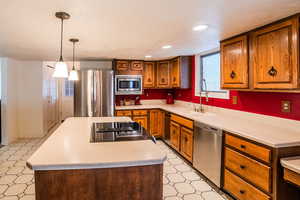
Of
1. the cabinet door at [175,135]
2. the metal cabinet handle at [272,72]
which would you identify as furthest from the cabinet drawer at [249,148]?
the cabinet door at [175,135]

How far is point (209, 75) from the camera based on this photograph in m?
4.07

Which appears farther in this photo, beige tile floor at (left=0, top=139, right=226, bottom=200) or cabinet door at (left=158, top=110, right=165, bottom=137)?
cabinet door at (left=158, top=110, right=165, bottom=137)

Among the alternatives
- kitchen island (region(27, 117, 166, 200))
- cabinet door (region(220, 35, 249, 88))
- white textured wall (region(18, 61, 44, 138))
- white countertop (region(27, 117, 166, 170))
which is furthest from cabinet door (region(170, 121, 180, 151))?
white textured wall (region(18, 61, 44, 138))

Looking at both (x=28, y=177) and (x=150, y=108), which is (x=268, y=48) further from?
(x=28, y=177)

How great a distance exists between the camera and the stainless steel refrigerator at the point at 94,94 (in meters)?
4.47

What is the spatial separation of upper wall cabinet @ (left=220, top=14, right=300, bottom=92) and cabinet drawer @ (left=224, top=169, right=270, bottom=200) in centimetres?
102

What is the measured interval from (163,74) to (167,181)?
2868mm

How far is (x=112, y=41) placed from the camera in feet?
9.87

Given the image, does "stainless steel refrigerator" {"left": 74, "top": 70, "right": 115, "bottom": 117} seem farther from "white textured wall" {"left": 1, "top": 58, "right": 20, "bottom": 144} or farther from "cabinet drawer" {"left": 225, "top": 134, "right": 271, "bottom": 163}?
"cabinet drawer" {"left": 225, "top": 134, "right": 271, "bottom": 163}

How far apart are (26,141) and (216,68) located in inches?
183

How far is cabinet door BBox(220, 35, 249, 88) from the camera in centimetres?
251

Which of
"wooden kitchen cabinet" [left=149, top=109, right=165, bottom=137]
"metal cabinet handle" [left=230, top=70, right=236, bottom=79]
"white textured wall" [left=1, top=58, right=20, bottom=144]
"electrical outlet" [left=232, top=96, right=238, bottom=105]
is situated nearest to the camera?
"metal cabinet handle" [left=230, top=70, right=236, bottom=79]

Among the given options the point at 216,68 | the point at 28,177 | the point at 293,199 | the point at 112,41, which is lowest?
the point at 28,177

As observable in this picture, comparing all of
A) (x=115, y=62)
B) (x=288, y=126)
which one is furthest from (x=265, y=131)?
(x=115, y=62)
